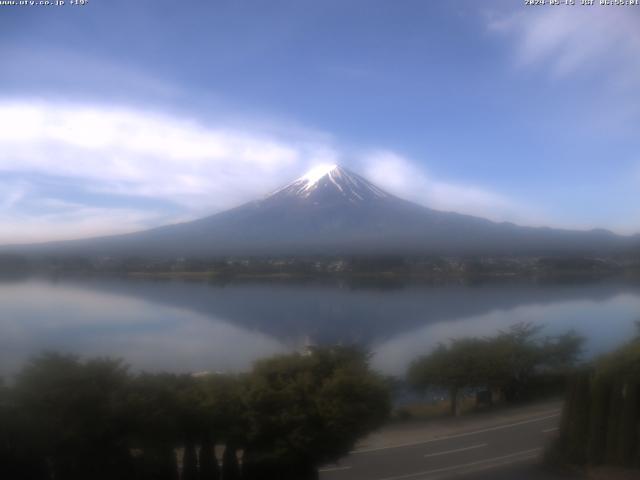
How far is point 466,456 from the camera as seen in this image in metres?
4.34

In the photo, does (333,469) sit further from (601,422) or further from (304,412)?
(601,422)

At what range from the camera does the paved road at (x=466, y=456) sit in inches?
167

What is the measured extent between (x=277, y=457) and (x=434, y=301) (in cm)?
211

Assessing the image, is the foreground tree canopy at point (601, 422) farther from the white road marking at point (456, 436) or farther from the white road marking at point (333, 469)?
the white road marking at point (333, 469)

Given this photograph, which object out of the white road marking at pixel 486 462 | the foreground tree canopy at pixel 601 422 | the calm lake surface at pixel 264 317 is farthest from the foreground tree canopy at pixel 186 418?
the foreground tree canopy at pixel 601 422

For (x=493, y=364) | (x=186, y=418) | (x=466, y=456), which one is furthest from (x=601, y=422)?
(x=186, y=418)

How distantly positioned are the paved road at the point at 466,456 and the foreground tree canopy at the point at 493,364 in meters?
0.29

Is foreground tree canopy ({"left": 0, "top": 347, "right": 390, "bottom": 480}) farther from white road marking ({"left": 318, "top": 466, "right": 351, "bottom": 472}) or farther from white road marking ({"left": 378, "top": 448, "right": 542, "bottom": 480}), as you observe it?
white road marking ({"left": 378, "top": 448, "right": 542, "bottom": 480})

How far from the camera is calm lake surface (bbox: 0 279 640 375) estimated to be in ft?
14.3

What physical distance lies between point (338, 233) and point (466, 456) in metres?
3.28

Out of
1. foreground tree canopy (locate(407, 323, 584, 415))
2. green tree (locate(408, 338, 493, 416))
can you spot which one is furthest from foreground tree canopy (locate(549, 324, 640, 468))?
green tree (locate(408, 338, 493, 416))

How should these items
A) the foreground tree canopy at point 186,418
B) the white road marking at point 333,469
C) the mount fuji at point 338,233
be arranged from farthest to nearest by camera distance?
the mount fuji at point 338,233 → the white road marking at point 333,469 → the foreground tree canopy at point 186,418

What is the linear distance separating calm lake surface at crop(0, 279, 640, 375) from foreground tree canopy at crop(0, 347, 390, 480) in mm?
169

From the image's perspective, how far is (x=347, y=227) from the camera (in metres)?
7.18
